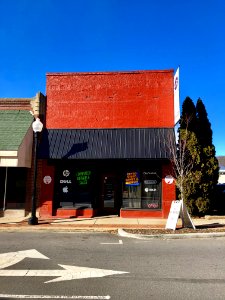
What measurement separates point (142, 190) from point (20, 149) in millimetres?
6692

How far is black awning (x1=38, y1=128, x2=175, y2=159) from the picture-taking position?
15.1 metres

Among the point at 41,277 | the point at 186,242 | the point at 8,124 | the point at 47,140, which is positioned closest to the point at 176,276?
the point at 41,277

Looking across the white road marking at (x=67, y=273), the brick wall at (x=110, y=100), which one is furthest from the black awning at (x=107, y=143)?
the white road marking at (x=67, y=273)

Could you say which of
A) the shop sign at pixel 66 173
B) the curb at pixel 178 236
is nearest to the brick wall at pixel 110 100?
the shop sign at pixel 66 173

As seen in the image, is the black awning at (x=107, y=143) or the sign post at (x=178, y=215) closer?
the sign post at (x=178, y=215)

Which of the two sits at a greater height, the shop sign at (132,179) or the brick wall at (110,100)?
the brick wall at (110,100)

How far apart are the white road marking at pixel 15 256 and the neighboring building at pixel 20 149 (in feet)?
24.9

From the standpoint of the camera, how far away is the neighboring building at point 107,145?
1546 cm

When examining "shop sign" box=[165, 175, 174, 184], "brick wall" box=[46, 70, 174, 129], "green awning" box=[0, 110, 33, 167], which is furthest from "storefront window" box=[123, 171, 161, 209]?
"green awning" box=[0, 110, 33, 167]

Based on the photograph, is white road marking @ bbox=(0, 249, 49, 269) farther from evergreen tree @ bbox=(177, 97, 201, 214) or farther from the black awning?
evergreen tree @ bbox=(177, 97, 201, 214)

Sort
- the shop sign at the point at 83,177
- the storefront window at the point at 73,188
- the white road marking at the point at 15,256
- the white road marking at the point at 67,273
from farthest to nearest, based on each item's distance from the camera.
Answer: the shop sign at the point at 83,177, the storefront window at the point at 73,188, the white road marking at the point at 15,256, the white road marking at the point at 67,273

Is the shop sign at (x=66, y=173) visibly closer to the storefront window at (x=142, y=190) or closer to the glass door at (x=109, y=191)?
the glass door at (x=109, y=191)

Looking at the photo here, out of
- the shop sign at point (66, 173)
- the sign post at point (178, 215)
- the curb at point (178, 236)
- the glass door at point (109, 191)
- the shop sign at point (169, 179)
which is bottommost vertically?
the curb at point (178, 236)

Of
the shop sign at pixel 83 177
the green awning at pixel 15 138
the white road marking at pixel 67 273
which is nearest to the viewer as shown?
the white road marking at pixel 67 273
